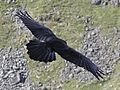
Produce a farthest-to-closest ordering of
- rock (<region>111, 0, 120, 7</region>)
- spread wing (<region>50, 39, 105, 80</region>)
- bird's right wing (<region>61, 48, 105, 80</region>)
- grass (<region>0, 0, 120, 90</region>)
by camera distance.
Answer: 1. rock (<region>111, 0, 120, 7</region>)
2. grass (<region>0, 0, 120, 90</region>)
3. bird's right wing (<region>61, 48, 105, 80</region>)
4. spread wing (<region>50, 39, 105, 80</region>)

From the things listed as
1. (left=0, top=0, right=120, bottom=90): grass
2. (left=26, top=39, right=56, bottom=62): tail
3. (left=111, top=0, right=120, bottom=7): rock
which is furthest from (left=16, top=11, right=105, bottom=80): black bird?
(left=111, top=0, right=120, bottom=7): rock

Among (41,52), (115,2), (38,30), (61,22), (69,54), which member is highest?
(38,30)

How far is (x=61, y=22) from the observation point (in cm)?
2617

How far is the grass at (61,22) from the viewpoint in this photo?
2381cm

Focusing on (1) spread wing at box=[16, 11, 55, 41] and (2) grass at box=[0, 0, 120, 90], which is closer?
(1) spread wing at box=[16, 11, 55, 41]

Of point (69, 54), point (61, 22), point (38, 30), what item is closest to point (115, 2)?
point (61, 22)

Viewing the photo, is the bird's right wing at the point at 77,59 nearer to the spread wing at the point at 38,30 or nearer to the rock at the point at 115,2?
the spread wing at the point at 38,30

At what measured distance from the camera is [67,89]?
22.5 m

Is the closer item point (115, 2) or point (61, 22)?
point (61, 22)

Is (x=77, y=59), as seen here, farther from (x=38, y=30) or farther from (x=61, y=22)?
(x=61, y=22)

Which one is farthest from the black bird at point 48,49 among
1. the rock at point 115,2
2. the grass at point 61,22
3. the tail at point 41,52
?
the rock at point 115,2

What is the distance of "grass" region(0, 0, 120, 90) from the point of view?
2381cm

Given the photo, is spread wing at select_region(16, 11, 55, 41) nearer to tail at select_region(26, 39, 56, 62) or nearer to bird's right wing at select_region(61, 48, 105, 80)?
tail at select_region(26, 39, 56, 62)

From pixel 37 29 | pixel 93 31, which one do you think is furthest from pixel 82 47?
pixel 37 29
